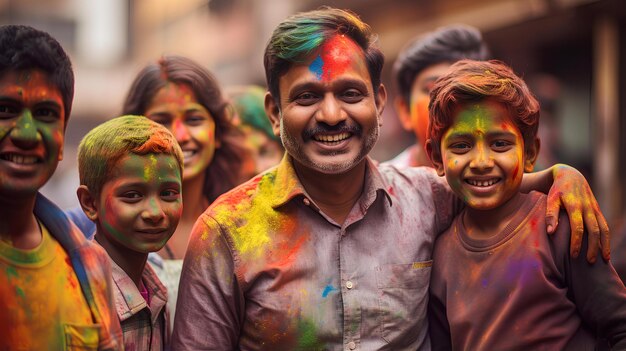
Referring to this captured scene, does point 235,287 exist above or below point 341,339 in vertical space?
above

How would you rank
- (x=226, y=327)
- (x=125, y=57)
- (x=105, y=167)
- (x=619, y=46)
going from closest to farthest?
(x=105, y=167), (x=226, y=327), (x=619, y=46), (x=125, y=57)

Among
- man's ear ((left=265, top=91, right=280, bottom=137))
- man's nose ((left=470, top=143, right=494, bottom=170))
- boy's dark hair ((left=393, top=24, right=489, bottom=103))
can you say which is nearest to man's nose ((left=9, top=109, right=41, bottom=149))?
man's ear ((left=265, top=91, right=280, bottom=137))

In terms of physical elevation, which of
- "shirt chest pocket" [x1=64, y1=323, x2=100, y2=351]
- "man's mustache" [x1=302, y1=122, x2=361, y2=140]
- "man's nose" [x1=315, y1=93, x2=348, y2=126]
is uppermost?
"man's nose" [x1=315, y1=93, x2=348, y2=126]

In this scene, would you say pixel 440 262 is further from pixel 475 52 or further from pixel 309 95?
pixel 475 52

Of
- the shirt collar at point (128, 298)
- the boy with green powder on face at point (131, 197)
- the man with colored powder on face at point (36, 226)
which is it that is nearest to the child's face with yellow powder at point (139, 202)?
the boy with green powder on face at point (131, 197)

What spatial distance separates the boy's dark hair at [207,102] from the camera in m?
4.16

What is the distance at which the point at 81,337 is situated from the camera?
95.4 inches

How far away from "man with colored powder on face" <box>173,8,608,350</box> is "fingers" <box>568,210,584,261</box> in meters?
0.01

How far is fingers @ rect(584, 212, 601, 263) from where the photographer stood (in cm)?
287

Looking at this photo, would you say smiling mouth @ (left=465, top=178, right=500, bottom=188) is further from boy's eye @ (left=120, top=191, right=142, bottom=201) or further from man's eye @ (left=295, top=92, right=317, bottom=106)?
boy's eye @ (left=120, top=191, right=142, bottom=201)

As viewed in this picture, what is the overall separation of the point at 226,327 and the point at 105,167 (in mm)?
752

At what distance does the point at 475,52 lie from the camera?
16.5 ft

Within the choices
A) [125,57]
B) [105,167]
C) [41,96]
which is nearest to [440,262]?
[105,167]

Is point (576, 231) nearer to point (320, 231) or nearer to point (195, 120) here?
point (320, 231)
